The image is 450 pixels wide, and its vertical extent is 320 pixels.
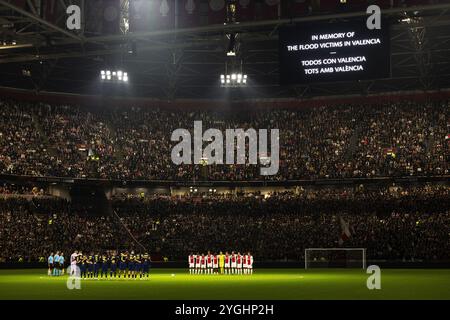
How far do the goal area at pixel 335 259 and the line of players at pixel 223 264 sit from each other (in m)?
9.13

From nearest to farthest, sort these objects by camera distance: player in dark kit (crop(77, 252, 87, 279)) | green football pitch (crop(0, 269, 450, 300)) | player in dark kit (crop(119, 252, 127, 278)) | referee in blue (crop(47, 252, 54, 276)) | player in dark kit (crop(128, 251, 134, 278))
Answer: green football pitch (crop(0, 269, 450, 300))
player in dark kit (crop(128, 251, 134, 278))
player in dark kit (crop(119, 252, 127, 278))
player in dark kit (crop(77, 252, 87, 279))
referee in blue (crop(47, 252, 54, 276))

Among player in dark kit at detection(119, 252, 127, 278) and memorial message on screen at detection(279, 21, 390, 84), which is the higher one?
memorial message on screen at detection(279, 21, 390, 84)

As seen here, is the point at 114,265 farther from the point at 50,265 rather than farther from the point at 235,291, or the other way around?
the point at 235,291

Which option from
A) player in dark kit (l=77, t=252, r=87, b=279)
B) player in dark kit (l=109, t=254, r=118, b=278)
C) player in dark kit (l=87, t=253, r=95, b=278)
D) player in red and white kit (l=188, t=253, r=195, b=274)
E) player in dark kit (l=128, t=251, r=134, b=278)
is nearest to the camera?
player in dark kit (l=109, t=254, r=118, b=278)

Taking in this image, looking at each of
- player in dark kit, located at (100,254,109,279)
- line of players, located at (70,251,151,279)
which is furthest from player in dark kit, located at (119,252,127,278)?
player in dark kit, located at (100,254,109,279)

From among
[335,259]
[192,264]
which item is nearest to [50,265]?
[192,264]

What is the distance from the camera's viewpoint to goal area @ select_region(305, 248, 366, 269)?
49500 mm

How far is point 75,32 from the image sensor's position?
3009 centimetres

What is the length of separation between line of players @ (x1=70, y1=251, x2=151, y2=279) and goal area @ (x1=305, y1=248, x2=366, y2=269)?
16551 mm

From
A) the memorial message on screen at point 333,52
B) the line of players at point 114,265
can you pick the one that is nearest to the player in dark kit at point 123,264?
the line of players at point 114,265

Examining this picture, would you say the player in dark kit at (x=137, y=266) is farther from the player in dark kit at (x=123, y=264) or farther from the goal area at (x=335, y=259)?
the goal area at (x=335, y=259)

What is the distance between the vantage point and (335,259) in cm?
4975

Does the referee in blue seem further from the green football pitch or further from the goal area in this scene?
the goal area
